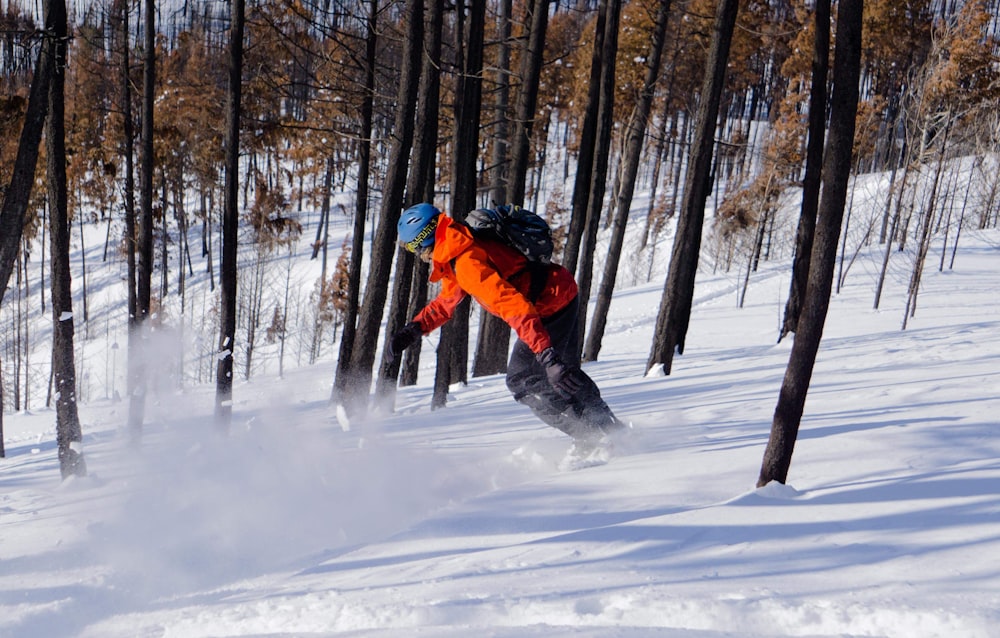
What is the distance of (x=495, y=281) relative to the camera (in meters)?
4.81

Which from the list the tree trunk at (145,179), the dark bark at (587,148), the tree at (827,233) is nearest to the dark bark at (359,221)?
the tree trunk at (145,179)

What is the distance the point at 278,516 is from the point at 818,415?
4.35 metres

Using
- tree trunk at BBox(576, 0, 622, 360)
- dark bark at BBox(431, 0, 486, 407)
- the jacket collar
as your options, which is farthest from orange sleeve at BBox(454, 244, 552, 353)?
tree trunk at BBox(576, 0, 622, 360)

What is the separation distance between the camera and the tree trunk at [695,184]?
987 centimetres

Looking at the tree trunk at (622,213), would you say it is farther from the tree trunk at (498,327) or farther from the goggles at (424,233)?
the goggles at (424,233)

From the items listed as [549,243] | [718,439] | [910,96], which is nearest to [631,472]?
[718,439]

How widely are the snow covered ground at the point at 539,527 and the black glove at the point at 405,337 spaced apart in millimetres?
976

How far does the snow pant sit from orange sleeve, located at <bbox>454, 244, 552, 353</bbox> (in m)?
0.65

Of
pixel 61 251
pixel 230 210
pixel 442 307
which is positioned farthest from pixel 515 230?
pixel 230 210

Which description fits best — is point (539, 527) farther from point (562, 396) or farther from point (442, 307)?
point (442, 307)

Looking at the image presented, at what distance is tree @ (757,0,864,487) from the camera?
386cm

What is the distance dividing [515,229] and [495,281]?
0.51 meters

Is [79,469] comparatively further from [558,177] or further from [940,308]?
[558,177]

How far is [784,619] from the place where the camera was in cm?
263
